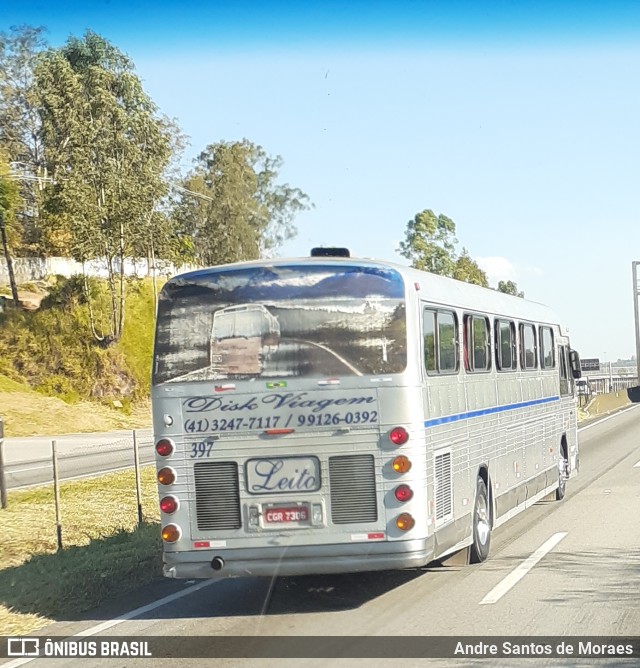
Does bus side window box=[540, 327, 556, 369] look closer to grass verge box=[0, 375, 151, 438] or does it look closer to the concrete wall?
grass verge box=[0, 375, 151, 438]

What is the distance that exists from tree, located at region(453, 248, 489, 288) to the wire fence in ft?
171

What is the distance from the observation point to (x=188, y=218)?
3285 inches

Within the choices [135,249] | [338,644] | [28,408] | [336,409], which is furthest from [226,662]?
[135,249]

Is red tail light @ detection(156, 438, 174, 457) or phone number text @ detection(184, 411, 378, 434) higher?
phone number text @ detection(184, 411, 378, 434)

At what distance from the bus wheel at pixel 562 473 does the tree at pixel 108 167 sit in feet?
129

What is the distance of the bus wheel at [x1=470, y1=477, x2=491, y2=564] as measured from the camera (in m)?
12.6

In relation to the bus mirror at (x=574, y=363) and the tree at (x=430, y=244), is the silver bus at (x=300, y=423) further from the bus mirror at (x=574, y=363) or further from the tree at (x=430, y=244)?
the tree at (x=430, y=244)

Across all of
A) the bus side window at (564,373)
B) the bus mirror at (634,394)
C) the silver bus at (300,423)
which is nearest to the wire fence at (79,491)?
the silver bus at (300,423)

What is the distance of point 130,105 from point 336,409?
177 ft

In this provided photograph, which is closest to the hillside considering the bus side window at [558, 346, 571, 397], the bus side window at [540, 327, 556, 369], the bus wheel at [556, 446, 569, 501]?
the bus side window at [558, 346, 571, 397]

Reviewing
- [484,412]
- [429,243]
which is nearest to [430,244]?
[429,243]

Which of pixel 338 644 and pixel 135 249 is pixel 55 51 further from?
pixel 338 644

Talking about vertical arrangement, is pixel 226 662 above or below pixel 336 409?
below

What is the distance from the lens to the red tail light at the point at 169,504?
1039 cm
